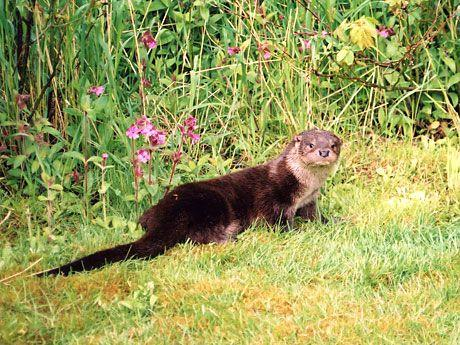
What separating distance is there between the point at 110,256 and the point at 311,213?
4.65ft

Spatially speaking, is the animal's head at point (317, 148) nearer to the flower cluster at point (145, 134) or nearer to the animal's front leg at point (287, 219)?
the animal's front leg at point (287, 219)

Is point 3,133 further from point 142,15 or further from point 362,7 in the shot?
point 362,7

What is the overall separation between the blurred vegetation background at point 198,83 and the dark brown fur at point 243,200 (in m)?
0.28

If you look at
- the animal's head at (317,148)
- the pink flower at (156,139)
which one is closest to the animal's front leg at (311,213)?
the animal's head at (317,148)

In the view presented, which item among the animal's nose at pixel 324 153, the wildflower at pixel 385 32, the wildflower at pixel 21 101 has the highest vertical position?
the wildflower at pixel 385 32

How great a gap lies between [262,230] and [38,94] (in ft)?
5.16

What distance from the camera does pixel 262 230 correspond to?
498 centimetres

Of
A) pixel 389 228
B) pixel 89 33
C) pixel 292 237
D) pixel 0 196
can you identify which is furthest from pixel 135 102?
pixel 389 228

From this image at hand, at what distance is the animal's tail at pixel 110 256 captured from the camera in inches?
164

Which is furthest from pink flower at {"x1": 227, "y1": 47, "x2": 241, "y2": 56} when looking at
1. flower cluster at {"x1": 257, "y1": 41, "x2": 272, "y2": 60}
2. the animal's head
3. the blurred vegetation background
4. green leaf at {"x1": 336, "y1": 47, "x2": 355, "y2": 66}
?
the animal's head

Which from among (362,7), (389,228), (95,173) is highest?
(362,7)

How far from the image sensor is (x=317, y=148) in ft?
16.7

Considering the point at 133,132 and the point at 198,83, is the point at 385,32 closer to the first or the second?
the point at 198,83

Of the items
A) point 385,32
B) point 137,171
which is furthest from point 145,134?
point 385,32
